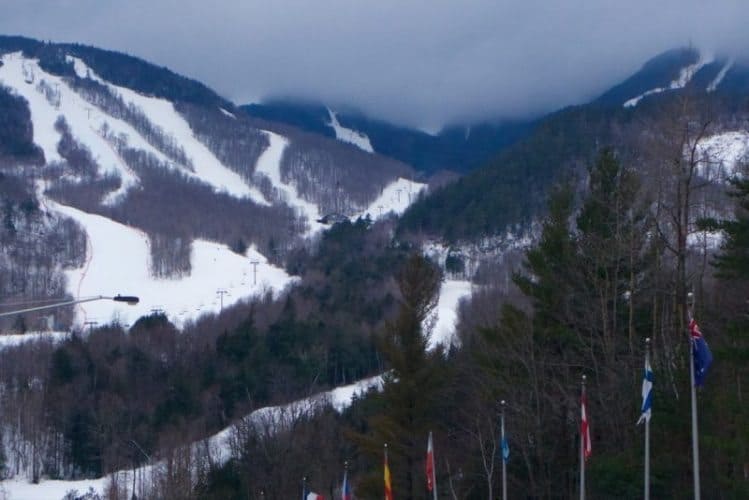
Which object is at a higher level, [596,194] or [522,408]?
[596,194]

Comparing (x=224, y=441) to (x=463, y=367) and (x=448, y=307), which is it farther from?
(x=448, y=307)

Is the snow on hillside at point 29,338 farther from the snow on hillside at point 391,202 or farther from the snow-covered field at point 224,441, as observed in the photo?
the snow on hillside at point 391,202

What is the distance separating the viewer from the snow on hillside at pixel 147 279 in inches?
3804

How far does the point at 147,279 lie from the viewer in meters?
109

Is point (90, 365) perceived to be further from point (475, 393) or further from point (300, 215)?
point (300, 215)

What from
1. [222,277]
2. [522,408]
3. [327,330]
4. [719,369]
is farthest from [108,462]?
[222,277]

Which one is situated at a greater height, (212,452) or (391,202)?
(391,202)

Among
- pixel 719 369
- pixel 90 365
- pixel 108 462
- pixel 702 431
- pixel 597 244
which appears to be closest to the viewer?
pixel 702 431

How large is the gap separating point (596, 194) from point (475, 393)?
8.38 m

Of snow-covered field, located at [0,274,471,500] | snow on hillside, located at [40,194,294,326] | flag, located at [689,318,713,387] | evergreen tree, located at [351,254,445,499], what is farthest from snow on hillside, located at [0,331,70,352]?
flag, located at [689,318,713,387]

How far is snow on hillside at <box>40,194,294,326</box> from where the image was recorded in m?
96.6

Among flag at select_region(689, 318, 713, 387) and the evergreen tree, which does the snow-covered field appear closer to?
the evergreen tree

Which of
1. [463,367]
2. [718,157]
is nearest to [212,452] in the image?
[463,367]

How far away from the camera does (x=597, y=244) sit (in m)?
31.3
